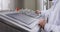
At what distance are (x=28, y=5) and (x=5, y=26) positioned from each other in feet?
1.88

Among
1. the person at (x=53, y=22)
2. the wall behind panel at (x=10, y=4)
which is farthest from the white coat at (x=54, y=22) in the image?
the wall behind panel at (x=10, y=4)

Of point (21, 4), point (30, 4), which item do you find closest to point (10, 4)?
point (21, 4)

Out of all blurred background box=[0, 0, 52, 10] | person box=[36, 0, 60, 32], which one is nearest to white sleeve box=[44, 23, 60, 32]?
person box=[36, 0, 60, 32]

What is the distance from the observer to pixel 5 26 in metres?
0.83

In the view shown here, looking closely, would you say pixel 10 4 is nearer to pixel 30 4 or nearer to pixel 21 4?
pixel 21 4

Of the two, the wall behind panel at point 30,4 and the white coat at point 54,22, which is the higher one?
the wall behind panel at point 30,4

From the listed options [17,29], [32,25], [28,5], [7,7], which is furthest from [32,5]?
[17,29]

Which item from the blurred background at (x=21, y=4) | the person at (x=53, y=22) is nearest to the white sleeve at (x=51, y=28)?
the person at (x=53, y=22)

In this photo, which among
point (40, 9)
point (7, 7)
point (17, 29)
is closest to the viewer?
point (17, 29)

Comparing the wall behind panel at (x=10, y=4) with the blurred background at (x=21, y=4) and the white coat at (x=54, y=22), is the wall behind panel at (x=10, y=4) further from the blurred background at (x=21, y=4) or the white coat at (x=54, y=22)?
the white coat at (x=54, y=22)

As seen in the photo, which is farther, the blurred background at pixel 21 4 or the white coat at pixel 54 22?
the blurred background at pixel 21 4

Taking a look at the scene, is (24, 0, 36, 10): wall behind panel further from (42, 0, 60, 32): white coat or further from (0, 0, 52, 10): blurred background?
(42, 0, 60, 32): white coat

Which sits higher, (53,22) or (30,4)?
Result: (30,4)

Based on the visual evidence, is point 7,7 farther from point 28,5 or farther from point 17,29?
point 17,29
